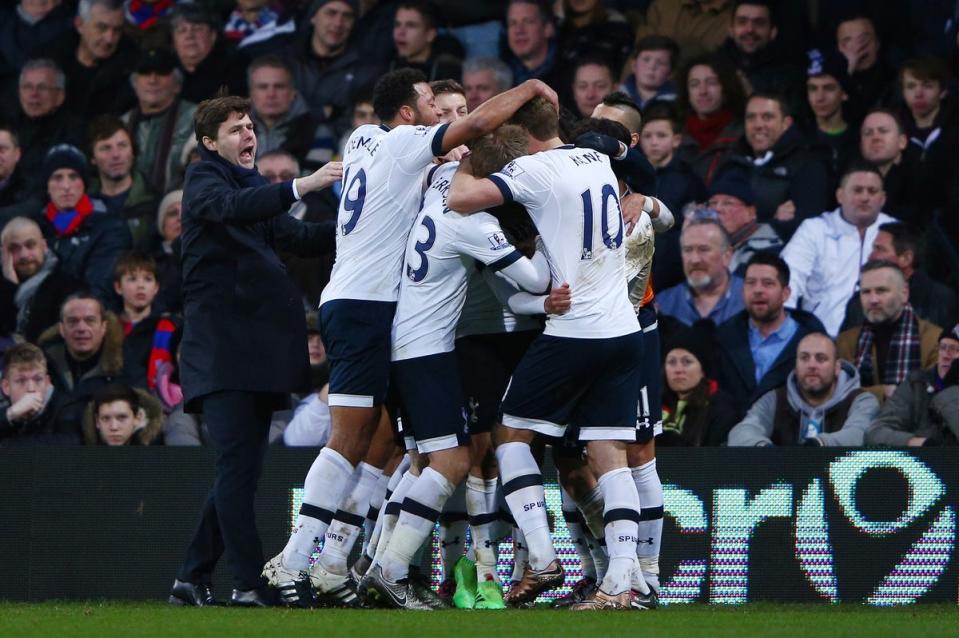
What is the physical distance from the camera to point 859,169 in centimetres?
1127

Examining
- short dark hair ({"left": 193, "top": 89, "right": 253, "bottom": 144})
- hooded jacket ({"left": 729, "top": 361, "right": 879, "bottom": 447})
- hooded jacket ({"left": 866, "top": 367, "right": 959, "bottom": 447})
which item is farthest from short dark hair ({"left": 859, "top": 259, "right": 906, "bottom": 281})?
short dark hair ({"left": 193, "top": 89, "right": 253, "bottom": 144})

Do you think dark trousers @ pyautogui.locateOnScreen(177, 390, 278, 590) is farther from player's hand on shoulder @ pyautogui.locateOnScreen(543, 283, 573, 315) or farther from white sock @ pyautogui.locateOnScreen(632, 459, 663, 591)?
white sock @ pyautogui.locateOnScreen(632, 459, 663, 591)

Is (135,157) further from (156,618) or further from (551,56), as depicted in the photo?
(156,618)

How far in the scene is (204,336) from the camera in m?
7.38

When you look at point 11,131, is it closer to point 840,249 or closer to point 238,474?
point 840,249

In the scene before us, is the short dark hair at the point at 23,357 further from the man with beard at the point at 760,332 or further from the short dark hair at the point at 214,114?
the man with beard at the point at 760,332

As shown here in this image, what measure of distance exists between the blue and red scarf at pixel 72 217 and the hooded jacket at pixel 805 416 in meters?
5.73

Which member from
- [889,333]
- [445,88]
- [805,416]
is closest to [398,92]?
[445,88]

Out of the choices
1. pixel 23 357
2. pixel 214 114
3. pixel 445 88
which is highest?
pixel 445 88

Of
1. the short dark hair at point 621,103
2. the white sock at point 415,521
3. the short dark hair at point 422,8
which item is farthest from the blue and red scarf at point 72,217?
the white sock at point 415,521

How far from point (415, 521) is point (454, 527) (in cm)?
82

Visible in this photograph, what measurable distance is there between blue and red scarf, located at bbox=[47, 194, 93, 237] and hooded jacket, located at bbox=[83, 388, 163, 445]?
111 inches

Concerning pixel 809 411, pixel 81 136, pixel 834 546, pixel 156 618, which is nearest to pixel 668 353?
pixel 809 411

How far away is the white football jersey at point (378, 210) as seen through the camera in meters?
7.32
